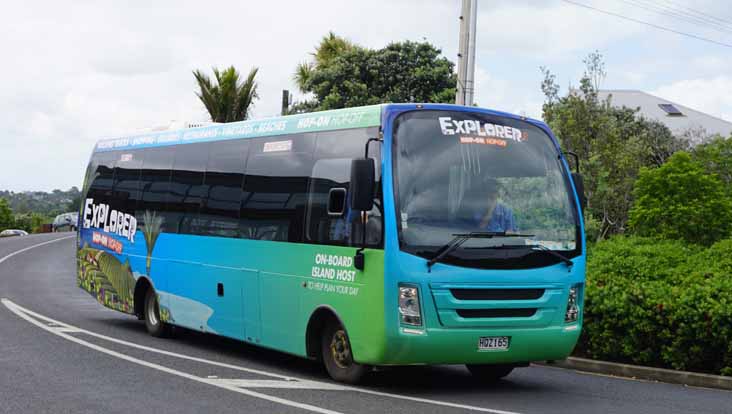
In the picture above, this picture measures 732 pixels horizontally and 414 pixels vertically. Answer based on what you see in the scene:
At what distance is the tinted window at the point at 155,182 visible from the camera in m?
15.7

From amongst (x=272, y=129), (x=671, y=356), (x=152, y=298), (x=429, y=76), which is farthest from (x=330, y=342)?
(x=429, y=76)

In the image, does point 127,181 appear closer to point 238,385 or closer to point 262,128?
point 262,128

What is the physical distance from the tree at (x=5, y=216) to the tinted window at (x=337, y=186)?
106442mm

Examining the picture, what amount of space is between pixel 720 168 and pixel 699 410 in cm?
3735

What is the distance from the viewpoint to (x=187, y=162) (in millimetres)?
15188

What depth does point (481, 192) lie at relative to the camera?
10648 mm

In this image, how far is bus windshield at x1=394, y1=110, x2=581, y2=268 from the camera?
10.3 meters

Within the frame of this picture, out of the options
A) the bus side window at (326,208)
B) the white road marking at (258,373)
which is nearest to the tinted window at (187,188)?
the white road marking at (258,373)

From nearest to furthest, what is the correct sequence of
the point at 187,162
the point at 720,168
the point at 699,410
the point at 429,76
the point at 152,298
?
the point at 699,410, the point at 187,162, the point at 152,298, the point at 429,76, the point at 720,168

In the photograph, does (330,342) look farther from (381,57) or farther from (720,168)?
(720,168)

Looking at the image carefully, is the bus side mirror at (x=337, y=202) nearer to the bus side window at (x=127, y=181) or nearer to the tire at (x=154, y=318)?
the tire at (x=154, y=318)

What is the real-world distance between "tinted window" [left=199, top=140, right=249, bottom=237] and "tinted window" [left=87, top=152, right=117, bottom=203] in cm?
407

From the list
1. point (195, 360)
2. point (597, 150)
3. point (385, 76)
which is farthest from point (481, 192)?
point (385, 76)

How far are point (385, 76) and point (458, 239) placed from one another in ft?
94.2
